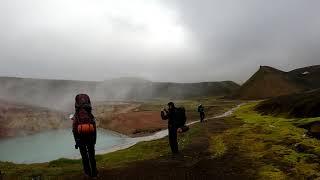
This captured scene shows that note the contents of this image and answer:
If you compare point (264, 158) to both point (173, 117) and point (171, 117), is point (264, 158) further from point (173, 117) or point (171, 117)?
point (171, 117)

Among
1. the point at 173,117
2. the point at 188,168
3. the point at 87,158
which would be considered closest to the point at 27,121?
the point at 173,117

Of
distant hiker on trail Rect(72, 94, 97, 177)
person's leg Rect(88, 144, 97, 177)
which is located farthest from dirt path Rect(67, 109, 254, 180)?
distant hiker on trail Rect(72, 94, 97, 177)

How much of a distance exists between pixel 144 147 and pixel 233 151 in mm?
13155

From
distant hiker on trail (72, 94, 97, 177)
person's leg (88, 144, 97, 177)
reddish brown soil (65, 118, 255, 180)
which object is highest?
distant hiker on trail (72, 94, 97, 177)

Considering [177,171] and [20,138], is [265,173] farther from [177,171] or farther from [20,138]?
[20,138]

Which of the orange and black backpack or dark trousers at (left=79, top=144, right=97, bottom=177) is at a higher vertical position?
the orange and black backpack

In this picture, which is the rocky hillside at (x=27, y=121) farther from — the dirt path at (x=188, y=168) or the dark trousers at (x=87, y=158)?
the dark trousers at (x=87, y=158)

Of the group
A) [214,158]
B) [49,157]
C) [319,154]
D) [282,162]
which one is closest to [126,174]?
[214,158]

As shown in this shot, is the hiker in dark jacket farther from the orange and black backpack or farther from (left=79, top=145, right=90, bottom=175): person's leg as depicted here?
the orange and black backpack

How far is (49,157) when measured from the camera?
52719 mm

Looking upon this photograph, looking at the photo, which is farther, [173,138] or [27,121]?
[27,121]

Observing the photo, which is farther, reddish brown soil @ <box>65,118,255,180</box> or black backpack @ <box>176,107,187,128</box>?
black backpack @ <box>176,107,187,128</box>

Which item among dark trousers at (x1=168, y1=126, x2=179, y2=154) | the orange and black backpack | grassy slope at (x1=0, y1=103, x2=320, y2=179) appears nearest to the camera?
the orange and black backpack

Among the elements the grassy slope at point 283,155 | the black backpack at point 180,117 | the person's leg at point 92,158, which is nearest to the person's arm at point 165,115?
the black backpack at point 180,117
